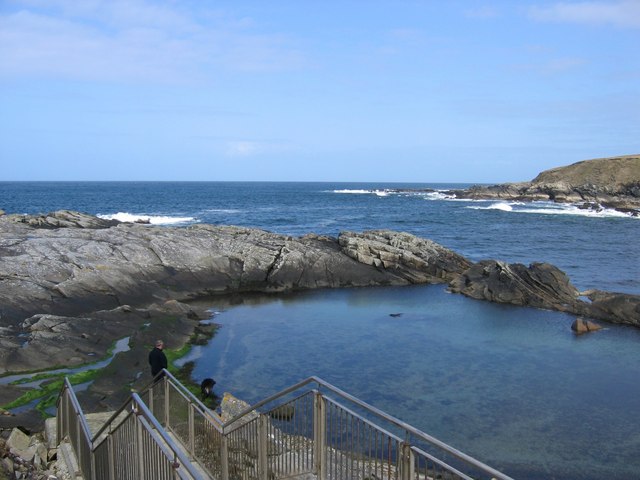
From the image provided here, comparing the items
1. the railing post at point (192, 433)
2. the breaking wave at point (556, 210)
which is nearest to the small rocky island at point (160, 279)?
the railing post at point (192, 433)

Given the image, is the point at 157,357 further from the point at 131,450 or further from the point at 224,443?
the point at 131,450

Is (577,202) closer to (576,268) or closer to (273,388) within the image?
(576,268)

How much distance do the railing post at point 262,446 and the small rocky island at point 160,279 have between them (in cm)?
866

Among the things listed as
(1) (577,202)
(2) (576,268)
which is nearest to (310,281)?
(2) (576,268)

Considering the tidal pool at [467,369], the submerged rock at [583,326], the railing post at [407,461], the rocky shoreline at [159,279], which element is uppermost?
the railing post at [407,461]

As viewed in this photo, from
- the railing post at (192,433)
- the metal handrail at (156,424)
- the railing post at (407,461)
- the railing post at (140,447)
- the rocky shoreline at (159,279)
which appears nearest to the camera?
the metal handrail at (156,424)

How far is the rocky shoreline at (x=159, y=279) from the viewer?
830 inches

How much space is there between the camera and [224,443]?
9.94 metres

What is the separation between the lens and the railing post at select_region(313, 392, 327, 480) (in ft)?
28.2

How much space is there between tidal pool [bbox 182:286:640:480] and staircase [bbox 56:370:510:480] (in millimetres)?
6328

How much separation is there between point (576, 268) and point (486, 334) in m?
21.0

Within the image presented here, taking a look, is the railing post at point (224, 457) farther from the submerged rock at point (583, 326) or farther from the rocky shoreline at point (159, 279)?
the submerged rock at point (583, 326)

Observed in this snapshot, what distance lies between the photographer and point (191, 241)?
35406 millimetres

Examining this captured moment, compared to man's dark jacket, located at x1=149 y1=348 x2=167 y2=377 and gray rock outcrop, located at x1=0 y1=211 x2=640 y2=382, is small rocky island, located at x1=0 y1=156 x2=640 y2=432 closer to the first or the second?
gray rock outcrop, located at x1=0 y1=211 x2=640 y2=382
